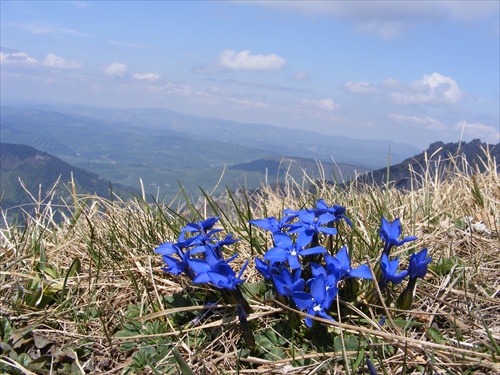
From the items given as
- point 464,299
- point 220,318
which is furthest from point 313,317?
point 464,299

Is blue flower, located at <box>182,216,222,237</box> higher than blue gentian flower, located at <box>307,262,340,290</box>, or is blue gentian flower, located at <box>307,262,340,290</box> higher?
blue flower, located at <box>182,216,222,237</box>

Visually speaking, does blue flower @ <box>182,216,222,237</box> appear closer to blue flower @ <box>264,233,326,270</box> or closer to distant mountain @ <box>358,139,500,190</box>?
blue flower @ <box>264,233,326,270</box>

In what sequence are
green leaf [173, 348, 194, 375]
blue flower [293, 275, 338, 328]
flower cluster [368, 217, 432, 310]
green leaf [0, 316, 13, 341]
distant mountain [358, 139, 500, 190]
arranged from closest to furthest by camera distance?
green leaf [173, 348, 194, 375]
blue flower [293, 275, 338, 328]
flower cluster [368, 217, 432, 310]
green leaf [0, 316, 13, 341]
distant mountain [358, 139, 500, 190]

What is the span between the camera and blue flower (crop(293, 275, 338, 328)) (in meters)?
2.08

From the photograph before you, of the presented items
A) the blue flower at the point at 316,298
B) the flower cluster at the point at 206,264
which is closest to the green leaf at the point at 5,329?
the flower cluster at the point at 206,264

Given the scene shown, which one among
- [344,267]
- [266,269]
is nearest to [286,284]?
[266,269]

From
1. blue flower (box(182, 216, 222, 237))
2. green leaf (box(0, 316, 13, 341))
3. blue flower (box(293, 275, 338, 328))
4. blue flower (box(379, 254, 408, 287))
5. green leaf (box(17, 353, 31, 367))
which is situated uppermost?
blue flower (box(182, 216, 222, 237))

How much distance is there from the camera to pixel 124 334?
2498 millimetres

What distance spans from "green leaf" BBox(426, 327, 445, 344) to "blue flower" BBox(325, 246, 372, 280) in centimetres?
45

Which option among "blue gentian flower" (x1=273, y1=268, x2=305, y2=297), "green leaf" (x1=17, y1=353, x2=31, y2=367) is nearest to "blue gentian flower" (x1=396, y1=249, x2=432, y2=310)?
"blue gentian flower" (x1=273, y1=268, x2=305, y2=297)

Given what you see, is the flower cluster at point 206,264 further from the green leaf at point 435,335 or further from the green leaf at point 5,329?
the green leaf at point 5,329

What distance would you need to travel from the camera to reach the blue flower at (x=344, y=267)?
2154mm

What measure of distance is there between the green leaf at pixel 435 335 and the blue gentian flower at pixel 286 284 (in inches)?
27.9

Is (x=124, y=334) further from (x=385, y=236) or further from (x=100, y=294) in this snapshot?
(x=385, y=236)
